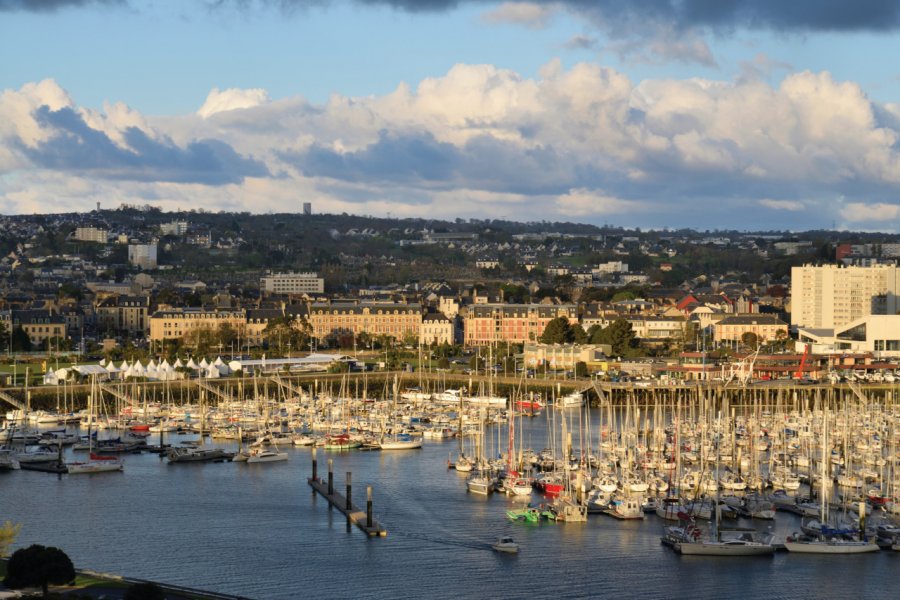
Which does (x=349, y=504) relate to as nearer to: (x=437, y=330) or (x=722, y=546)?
(x=722, y=546)

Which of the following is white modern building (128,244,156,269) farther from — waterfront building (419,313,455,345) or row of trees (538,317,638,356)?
row of trees (538,317,638,356)

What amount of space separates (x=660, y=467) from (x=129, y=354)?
3019 cm

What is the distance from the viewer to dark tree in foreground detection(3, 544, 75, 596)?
2033cm

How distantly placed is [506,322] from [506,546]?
145 feet

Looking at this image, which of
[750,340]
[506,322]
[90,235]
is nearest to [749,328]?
[750,340]

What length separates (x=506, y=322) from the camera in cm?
6962

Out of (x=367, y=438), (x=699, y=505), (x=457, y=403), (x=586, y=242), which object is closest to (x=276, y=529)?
(x=699, y=505)

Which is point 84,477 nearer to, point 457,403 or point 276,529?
point 276,529

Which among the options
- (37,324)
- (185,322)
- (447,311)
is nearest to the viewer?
(185,322)

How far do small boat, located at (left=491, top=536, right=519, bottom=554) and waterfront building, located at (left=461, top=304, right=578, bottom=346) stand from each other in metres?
43.2

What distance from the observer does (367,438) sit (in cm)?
3881

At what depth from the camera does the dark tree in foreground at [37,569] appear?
2033 centimetres

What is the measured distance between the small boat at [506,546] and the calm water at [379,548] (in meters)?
0.15

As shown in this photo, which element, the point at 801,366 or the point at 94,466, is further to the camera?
the point at 801,366
